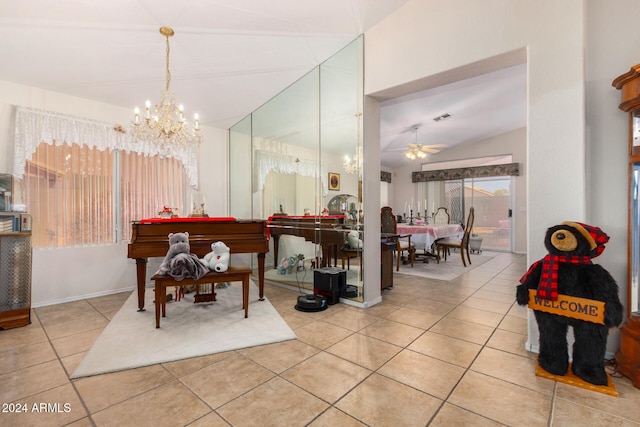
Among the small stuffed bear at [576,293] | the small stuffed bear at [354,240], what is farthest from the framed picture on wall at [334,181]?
the small stuffed bear at [576,293]

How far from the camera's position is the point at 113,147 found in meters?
3.75

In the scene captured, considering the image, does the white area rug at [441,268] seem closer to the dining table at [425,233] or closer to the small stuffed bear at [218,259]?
the dining table at [425,233]

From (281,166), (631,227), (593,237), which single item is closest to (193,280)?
(281,166)

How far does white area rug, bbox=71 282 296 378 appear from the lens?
6.34 ft

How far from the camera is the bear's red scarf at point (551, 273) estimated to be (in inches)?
65.3

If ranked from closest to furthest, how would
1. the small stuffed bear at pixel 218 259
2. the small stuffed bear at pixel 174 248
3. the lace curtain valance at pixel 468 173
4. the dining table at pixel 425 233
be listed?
the small stuffed bear at pixel 174 248
the small stuffed bear at pixel 218 259
the dining table at pixel 425 233
the lace curtain valance at pixel 468 173

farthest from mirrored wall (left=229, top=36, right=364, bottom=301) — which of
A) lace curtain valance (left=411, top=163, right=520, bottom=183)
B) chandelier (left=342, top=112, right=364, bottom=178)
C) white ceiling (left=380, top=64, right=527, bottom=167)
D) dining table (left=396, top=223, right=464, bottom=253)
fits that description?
lace curtain valance (left=411, top=163, right=520, bottom=183)

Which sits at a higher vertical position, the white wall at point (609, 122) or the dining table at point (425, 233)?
the white wall at point (609, 122)

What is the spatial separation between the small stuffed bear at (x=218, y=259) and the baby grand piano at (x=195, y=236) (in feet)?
0.76

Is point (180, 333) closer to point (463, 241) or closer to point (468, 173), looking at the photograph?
point (463, 241)

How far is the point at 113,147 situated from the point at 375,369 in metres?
4.14

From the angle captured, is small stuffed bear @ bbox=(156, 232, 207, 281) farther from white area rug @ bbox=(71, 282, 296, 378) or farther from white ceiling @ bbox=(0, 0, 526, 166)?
white ceiling @ bbox=(0, 0, 526, 166)

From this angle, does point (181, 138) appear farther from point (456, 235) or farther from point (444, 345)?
point (456, 235)

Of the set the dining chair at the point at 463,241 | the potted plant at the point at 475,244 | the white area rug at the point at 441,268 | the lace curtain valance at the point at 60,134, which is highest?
the lace curtain valance at the point at 60,134
